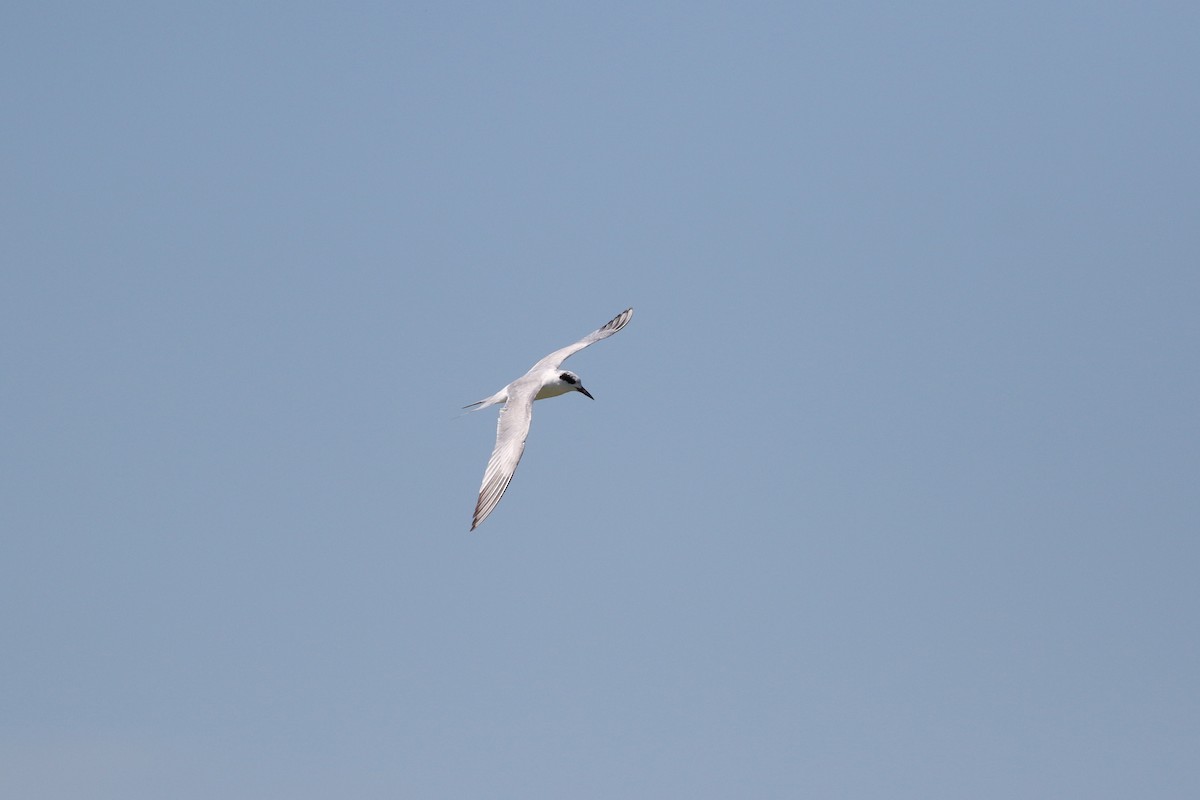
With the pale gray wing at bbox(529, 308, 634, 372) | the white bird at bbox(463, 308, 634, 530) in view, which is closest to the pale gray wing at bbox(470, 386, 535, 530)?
the white bird at bbox(463, 308, 634, 530)

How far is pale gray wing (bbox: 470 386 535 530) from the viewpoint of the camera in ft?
99.4

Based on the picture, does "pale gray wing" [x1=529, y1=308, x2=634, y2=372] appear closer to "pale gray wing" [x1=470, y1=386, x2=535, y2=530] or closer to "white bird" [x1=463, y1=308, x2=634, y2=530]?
"white bird" [x1=463, y1=308, x2=634, y2=530]

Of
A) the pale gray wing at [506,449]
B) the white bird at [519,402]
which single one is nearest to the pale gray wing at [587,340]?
the white bird at [519,402]

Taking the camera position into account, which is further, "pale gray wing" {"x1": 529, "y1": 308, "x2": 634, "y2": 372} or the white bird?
"pale gray wing" {"x1": 529, "y1": 308, "x2": 634, "y2": 372}

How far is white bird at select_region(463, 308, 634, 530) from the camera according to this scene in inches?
1220

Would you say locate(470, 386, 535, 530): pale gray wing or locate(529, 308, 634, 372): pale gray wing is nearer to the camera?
locate(470, 386, 535, 530): pale gray wing

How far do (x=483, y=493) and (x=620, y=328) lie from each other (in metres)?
15.0

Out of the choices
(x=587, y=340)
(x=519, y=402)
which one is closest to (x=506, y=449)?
(x=519, y=402)

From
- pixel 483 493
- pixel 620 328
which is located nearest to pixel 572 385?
pixel 620 328

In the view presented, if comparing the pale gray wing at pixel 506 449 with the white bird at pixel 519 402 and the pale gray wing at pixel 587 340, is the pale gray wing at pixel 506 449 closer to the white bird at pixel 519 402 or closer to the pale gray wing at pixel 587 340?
the white bird at pixel 519 402

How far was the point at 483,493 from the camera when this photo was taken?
30.7 metres

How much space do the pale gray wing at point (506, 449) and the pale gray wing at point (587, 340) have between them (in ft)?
16.1

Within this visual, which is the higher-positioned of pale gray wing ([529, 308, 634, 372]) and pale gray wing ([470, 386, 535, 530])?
pale gray wing ([529, 308, 634, 372])

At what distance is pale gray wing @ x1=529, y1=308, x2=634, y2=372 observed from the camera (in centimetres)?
4134
